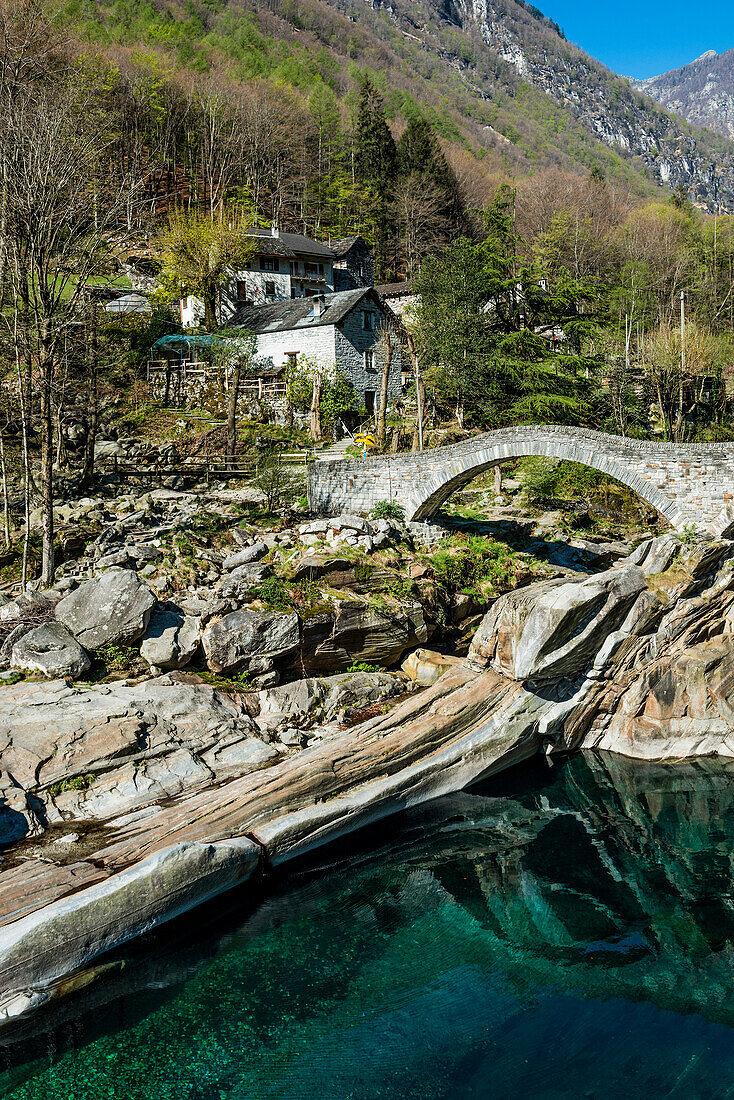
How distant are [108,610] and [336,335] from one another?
2552 centimetres

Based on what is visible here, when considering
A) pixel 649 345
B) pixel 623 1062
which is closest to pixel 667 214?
pixel 649 345

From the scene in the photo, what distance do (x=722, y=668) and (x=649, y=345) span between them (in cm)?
2346

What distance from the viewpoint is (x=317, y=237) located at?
56.9 meters

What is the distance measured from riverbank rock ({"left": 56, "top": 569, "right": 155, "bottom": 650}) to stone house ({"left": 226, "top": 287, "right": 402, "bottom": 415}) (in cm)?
2393

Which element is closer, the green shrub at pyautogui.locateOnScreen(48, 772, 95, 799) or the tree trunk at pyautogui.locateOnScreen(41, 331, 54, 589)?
the green shrub at pyautogui.locateOnScreen(48, 772, 95, 799)

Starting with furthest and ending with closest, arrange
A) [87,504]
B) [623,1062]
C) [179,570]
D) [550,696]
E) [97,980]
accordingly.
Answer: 1. [87,504]
2. [179,570]
3. [550,696]
4. [97,980]
5. [623,1062]

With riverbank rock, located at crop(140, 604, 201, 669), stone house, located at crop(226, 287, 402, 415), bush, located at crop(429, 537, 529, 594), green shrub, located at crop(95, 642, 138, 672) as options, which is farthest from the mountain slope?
green shrub, located at crop(95, 642, 138, 672)

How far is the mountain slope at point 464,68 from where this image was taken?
75062 mm

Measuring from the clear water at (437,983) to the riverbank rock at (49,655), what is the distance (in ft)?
20.3

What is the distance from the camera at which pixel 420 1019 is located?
27.6ft

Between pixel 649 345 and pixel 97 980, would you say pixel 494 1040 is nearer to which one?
pixel 97 980

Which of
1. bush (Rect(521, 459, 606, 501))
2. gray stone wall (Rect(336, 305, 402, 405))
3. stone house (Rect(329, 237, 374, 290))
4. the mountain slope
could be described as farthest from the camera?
the mountain slope

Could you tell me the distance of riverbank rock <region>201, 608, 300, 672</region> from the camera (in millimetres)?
15516

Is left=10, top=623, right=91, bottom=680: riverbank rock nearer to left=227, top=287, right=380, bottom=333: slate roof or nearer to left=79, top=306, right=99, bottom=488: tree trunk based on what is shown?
left=79, top=306, right=99, bottom=488: tree trunk
